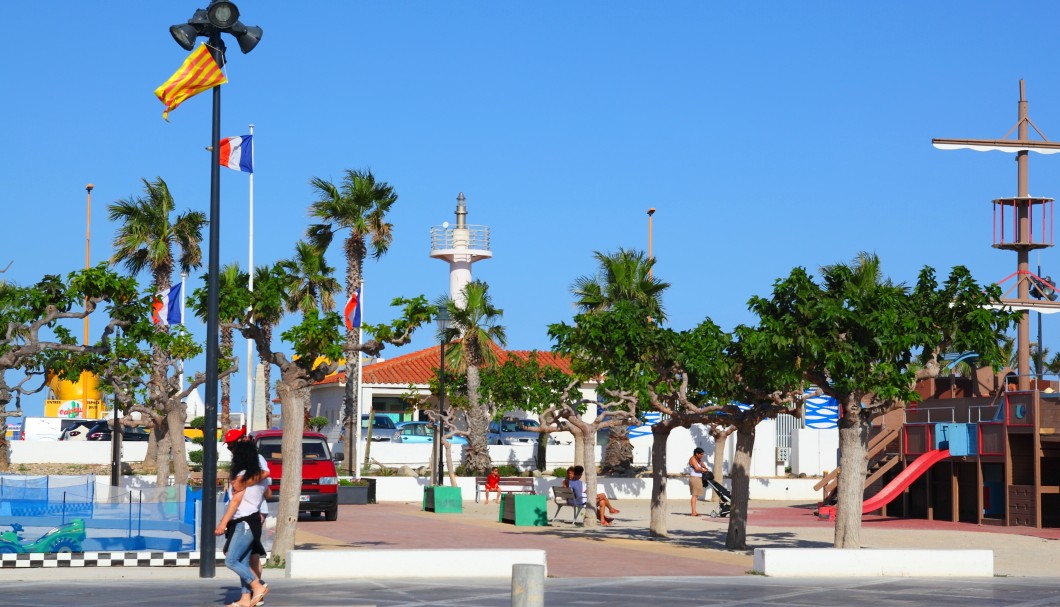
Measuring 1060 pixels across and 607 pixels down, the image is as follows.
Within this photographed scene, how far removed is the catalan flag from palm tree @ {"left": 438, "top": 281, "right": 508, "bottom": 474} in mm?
28737

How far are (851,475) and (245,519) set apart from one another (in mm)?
10542

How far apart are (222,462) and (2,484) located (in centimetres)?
2463

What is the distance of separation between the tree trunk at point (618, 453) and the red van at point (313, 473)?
1960cm

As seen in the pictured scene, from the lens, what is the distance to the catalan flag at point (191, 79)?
1614 centimetres

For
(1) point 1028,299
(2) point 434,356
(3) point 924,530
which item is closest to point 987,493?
(3) point 924,530

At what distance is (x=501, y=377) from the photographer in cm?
4238

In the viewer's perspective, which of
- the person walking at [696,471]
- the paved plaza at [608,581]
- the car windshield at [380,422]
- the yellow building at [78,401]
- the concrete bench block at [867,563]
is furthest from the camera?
the yellow building at [78,401]

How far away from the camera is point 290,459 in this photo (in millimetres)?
17844

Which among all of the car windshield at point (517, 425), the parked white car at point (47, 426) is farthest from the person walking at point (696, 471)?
the parked white car at point (47, 426)

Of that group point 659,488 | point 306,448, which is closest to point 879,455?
point 659,488

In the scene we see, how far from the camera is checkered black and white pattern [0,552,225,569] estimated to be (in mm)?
16812

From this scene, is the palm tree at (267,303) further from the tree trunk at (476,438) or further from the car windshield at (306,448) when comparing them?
the tree trunk at (476,438)

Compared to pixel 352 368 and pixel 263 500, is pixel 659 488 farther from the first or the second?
pixel 352 368

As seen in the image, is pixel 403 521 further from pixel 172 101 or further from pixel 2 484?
pixel 172 101
